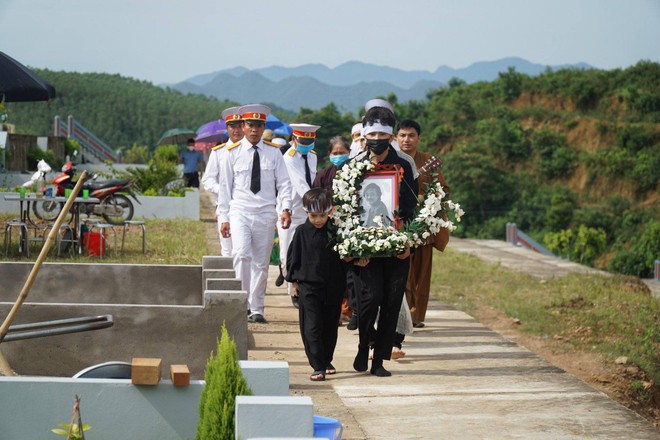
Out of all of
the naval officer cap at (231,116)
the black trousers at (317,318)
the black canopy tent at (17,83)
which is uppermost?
the black canopy tent at (17,83)

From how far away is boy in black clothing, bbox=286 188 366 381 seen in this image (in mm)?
8148

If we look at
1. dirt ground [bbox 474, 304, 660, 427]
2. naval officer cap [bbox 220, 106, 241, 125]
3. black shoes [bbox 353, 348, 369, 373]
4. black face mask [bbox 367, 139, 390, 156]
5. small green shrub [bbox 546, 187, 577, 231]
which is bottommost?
small green shrub [bbox 546, 187, 577, 231]

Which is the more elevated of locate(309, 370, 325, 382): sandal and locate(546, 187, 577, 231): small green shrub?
locate(309, 370, 325, 382): sandal

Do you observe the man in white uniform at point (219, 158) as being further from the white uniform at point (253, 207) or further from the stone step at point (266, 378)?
the stone step at point (266, 378)

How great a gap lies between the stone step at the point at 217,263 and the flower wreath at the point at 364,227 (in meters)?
1.86

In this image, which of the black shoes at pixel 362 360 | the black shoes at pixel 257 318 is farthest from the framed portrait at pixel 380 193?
the black shoes at pixel 257 318

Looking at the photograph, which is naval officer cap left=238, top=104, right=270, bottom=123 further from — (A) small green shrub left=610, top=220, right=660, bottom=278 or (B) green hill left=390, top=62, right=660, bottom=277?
(B) green hill left=390, top=62, right=660, bottom=277

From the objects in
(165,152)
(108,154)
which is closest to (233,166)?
(165,152)

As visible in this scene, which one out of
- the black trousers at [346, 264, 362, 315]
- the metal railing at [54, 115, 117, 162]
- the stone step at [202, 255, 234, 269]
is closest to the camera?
the black trousers at [346, 264, 362, 315]

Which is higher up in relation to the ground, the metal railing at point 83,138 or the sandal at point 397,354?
the metal railing at point 83,138

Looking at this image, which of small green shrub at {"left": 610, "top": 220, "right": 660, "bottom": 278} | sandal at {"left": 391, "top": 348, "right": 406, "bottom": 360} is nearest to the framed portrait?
sandal at {"left": 391, "top": 348, "right": 406, "bottom": 360}

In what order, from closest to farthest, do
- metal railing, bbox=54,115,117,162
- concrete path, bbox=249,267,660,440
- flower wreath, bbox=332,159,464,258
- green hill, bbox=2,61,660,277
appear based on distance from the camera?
concrete path, bbox=249,267,660,440
flower wreath, bbox=332,159,464,258
metal railing, bbox=54,115,117,162
green hill, bbox=2,61,660,277

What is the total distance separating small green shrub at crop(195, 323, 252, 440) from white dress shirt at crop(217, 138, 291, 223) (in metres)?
5.65

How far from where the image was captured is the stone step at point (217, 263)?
979cm
